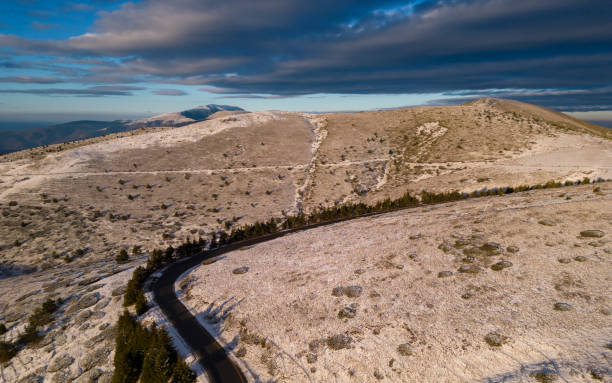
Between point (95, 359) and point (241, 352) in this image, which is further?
point (95, 359)

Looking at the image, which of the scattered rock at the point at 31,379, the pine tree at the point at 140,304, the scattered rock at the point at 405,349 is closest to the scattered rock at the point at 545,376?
the scattered rock at the point at 405,349

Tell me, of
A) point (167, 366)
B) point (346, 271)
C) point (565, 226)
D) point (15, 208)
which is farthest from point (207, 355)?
point (15, 208)

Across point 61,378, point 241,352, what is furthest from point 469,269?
point 61,378

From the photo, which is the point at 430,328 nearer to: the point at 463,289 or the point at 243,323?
the point at 463,289

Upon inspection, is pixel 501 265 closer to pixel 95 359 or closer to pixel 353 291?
pixel 353 291

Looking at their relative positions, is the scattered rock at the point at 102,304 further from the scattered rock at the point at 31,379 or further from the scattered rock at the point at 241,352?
the scattered rock at the point at 241,352

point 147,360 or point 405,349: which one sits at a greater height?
point 147,360

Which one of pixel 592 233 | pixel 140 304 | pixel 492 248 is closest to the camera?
pixel 592 233
